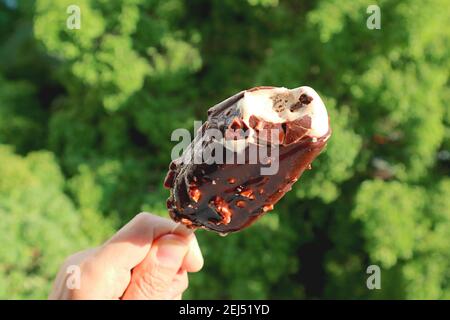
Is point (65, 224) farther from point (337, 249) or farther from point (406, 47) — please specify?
point (406, 47)

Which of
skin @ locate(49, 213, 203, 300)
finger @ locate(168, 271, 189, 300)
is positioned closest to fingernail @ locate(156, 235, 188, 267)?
skin @ locate(49, 213, 203, 300)

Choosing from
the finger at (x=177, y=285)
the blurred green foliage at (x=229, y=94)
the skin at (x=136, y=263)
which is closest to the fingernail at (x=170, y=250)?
the skin at (x=136, y=263)

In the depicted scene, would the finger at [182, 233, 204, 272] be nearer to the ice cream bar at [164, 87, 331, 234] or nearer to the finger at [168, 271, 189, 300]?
the finger at [168, 271, 189, 300]

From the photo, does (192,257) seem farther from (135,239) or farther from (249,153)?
(249,153)

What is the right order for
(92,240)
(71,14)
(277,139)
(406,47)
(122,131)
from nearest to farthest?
(277,139) → (406,47) → (71,14) → (92,240) → (122,131)

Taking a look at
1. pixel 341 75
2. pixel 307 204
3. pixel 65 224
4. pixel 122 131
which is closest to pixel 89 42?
pixel 122 131

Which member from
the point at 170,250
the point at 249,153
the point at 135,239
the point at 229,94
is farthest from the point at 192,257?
the point at 229,94

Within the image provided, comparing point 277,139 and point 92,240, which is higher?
point 277,139
